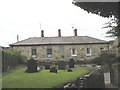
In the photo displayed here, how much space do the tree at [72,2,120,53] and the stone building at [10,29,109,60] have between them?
32509 millimetres

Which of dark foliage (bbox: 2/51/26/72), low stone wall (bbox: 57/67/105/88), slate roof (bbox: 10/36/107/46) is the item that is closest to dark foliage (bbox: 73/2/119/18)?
low stone wall (bbox: 57/67/105/88)

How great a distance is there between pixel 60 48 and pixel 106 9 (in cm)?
3404

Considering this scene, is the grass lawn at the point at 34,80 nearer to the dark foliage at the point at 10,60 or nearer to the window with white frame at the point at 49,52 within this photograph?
the dark foliage at the point at 10,60

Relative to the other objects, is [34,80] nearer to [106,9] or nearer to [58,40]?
[106,9]

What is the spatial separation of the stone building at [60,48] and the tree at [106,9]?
3251cm

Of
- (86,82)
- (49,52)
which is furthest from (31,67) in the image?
(49,52)

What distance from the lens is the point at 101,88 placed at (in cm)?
2598

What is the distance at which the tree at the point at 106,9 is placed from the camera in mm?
19984

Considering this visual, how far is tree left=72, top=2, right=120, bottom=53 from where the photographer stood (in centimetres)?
1998

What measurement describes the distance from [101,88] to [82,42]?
31.4 m

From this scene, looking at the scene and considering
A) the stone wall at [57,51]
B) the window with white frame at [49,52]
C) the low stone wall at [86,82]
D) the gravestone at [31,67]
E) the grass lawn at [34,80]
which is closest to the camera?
the grass lawn at [34,80]

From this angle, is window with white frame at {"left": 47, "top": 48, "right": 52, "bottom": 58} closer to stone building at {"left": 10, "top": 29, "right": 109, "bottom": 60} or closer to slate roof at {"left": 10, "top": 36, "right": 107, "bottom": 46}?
stone building at {"left": 10, "top": 29, "right": 109, "bottom": 60}

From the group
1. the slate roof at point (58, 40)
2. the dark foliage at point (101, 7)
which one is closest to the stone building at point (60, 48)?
the slate roof at point (58, 40)

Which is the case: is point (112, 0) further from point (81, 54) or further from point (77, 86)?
point (81, 54)
